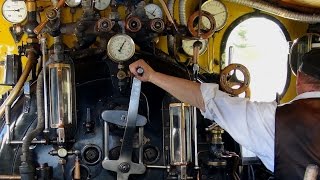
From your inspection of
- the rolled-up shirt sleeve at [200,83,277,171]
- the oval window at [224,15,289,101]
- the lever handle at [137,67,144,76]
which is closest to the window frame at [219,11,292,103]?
the oval window at [224,15,289,101]

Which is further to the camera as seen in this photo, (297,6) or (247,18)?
(247,18)

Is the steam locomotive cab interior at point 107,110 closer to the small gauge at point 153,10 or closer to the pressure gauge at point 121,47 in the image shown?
the pressure gauge at point 121,47

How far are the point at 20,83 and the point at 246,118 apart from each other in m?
2.28

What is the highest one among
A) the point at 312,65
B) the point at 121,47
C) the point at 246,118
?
the point at 121,47

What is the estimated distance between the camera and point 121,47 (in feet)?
11.4

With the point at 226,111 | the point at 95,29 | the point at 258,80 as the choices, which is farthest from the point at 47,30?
the point at 258,80

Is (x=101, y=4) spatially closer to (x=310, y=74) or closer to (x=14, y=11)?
(x=14, y=11)

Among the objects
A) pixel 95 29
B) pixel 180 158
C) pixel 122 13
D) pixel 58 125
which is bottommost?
pixel 180 158

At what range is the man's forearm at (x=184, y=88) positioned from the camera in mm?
2545

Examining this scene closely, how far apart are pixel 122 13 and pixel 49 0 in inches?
29.4

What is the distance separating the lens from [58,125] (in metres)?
3.46

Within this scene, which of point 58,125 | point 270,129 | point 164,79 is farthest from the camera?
point 58,125

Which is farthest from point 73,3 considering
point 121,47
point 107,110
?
point 107,110

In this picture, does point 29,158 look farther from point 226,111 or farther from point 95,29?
point 226,111
